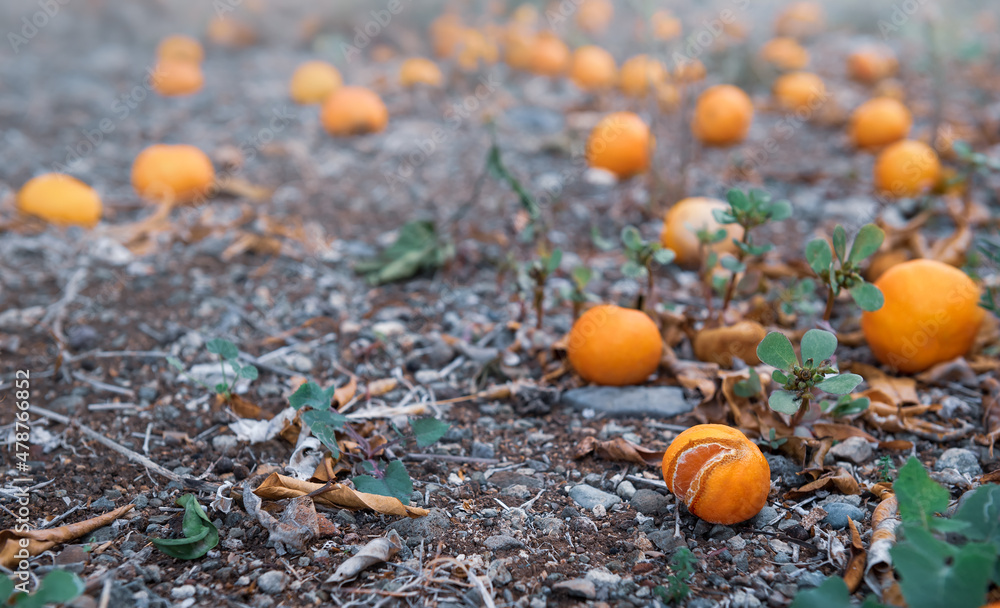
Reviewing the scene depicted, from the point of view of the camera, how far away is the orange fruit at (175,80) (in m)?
6.18

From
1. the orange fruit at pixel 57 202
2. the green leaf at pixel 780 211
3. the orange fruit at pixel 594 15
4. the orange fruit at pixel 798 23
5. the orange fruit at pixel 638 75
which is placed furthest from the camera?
the orange fruit at pixel 798 23

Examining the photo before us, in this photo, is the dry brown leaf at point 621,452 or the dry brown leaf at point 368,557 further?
the dry brown leaf at point 621,452

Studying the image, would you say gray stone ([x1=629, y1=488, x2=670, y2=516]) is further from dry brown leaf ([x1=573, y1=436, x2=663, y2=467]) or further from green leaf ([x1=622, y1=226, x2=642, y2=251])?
green leaf ([x1=622, y1=226, x2=642, y2=251])

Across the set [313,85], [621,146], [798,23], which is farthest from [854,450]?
[798,23]

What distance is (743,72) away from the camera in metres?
6.52

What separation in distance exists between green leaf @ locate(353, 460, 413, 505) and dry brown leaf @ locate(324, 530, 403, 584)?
0.16 metres

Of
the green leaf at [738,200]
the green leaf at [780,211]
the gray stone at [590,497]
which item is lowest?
the gray stone at [590,497]

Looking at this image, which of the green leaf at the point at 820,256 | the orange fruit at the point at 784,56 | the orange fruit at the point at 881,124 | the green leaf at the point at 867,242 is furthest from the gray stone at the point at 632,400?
the orange fruit at the point at 784,56

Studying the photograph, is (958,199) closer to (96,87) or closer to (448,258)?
(448,258)

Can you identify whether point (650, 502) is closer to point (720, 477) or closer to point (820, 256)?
point (720, 477)

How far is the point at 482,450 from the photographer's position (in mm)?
2502


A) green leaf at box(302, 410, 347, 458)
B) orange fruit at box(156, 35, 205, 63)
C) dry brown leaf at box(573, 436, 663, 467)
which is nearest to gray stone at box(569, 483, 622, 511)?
dry brown leaf at box(573, 436, 663, 467)

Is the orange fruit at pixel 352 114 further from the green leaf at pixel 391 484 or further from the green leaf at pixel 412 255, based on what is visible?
the green leaf at pixel 391 484

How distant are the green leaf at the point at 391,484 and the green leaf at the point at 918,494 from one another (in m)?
1.29
